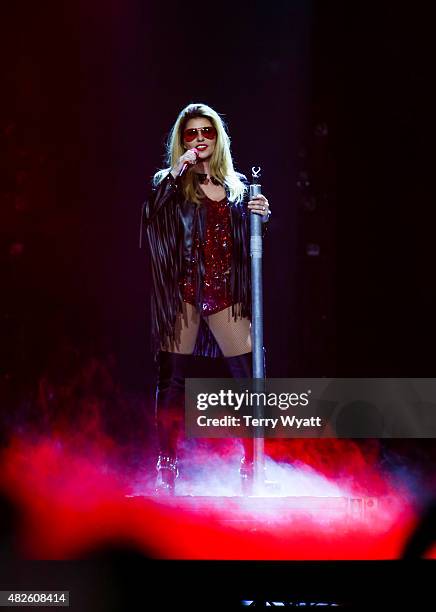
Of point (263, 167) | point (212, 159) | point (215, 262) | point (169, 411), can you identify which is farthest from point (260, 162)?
point (169, 411)

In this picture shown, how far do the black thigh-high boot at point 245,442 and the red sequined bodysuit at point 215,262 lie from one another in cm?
19

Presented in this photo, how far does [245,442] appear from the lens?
2.62 m

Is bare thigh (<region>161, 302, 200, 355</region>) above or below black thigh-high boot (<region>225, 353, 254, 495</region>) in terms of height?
above

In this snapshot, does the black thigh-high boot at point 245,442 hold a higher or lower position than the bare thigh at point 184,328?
lower

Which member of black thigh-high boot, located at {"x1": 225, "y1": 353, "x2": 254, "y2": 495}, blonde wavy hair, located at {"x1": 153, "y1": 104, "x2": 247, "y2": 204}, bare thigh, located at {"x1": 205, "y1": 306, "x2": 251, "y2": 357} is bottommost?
black thigh-high boot, located at {"x1": 225, "y1": 353, "x2": 254, "y2": 495}

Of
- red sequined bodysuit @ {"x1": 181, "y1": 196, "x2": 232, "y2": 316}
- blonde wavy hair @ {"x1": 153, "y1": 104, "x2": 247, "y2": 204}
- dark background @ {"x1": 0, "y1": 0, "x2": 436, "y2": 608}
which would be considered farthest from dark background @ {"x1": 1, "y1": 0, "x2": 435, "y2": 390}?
red sequined bodysuit @ {"x1": 181, "y1": 196, "x2": 232, "y2": 316}

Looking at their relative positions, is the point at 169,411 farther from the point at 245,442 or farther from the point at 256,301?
the point at 256,301

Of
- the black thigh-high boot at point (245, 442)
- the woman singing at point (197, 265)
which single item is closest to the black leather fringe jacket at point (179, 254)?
the woman singing at point (197, 265)

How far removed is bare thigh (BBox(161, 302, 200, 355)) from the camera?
8.59ft

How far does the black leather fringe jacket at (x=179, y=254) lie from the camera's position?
8.60 feet

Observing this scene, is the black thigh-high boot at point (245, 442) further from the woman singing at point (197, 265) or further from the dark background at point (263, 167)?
the dark background at point (263, 167)

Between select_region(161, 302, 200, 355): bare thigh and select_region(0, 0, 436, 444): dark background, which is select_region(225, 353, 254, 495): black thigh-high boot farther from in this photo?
select_region(0, 0, 436, 444): dark background

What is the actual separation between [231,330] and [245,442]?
38 centimetres

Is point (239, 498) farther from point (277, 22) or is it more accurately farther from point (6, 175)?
point (277, 22)
